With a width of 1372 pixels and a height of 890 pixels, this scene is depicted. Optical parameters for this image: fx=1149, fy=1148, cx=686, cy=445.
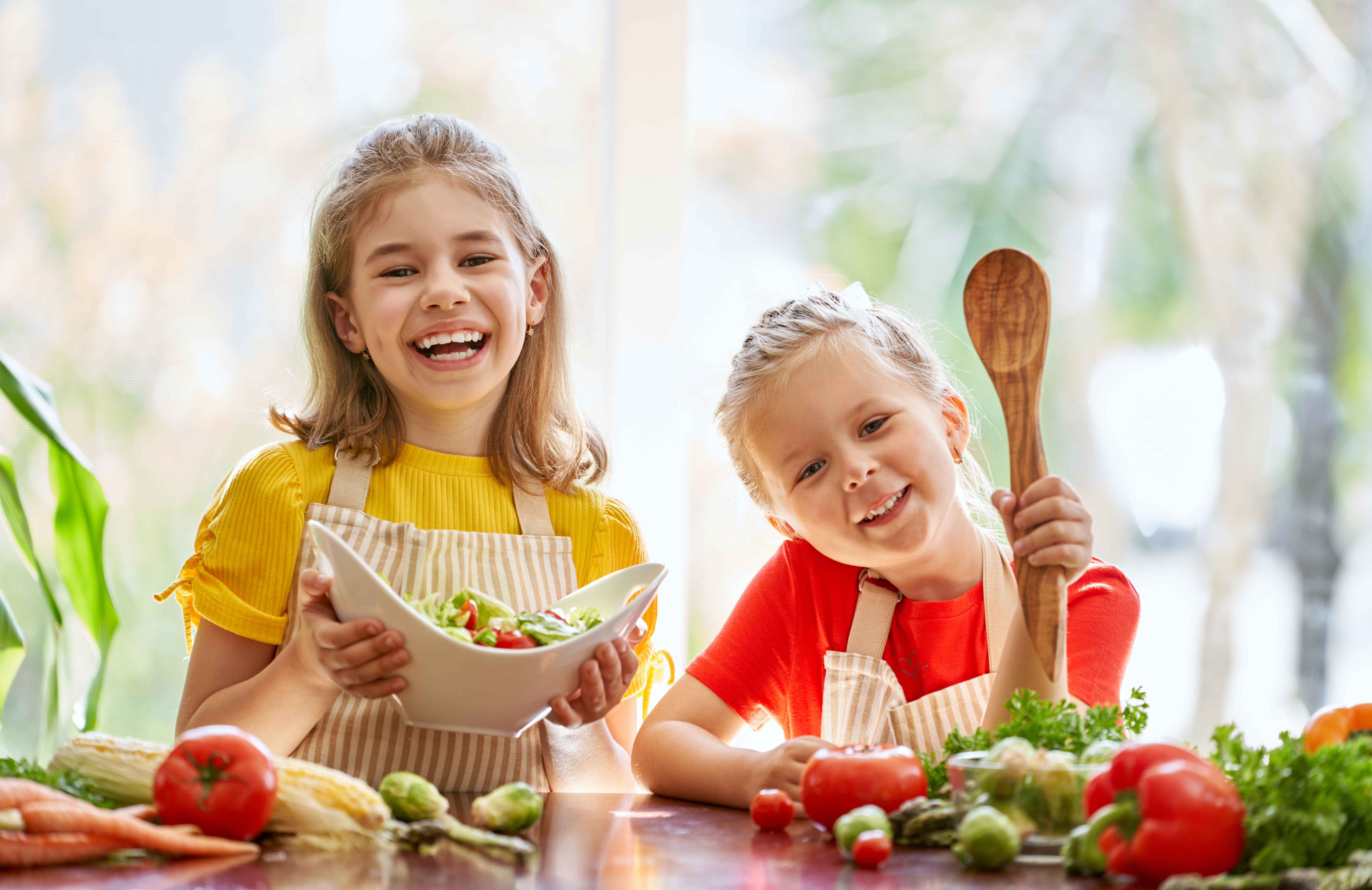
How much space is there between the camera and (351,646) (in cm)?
105

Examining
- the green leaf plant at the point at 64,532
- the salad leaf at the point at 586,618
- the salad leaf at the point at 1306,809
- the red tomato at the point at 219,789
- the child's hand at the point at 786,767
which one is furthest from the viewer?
the green leaf plant at the point at 64,532

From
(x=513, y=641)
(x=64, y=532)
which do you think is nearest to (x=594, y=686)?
(x=513, y=641)

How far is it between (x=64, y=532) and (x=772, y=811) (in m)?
1.15

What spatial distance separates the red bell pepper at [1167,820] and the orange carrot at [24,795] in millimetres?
708

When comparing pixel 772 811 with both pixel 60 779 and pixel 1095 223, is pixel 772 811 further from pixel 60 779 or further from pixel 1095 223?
pixel 1095 223

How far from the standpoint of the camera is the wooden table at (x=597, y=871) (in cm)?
75

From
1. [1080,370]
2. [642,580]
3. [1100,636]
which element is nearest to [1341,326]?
[1080,370]

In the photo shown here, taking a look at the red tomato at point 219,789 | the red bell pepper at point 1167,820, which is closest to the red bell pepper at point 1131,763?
the red bell pepper at point 1167,820

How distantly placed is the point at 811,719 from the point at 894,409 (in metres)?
0.43

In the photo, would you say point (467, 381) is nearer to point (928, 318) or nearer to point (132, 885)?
point (132, 885)

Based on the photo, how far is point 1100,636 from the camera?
1.34m

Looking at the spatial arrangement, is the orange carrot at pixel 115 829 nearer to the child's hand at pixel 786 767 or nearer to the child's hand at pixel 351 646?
the child's hand at pixel 351 646

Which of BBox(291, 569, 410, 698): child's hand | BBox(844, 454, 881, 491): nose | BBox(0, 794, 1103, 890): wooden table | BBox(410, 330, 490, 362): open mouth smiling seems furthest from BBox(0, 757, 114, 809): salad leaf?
BBox(844, 454, 881, 491): nose

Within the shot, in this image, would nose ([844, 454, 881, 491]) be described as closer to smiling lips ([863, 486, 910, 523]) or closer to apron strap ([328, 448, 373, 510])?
smiling lips ([863, 486, 910, 523])
